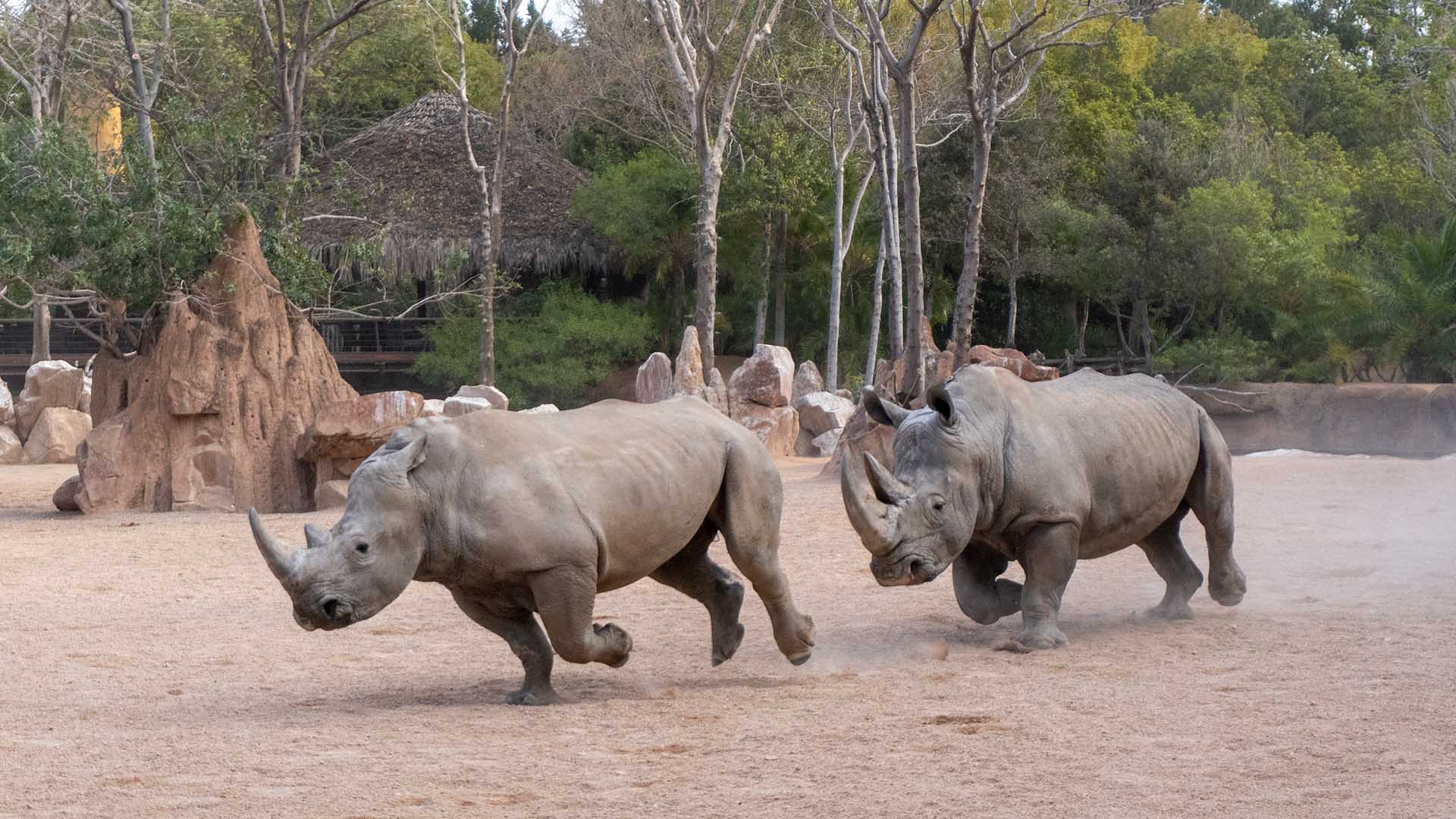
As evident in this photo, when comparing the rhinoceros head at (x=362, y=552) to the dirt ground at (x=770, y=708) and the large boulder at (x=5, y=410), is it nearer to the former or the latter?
the dirt ground at (x=770, y=708)

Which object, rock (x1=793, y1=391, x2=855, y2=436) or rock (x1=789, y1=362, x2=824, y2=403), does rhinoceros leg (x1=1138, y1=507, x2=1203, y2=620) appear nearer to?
rock (x1=793, y1=391, x2=855, y2=436)

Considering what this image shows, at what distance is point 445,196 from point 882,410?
24705mm

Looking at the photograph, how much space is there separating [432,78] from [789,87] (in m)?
11.4

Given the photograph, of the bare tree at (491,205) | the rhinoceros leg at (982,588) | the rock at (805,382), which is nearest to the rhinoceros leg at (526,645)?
the rhinoceros leg at (982,588)

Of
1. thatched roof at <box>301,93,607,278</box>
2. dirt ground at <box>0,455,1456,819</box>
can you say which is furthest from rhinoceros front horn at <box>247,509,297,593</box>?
thatched roof at <box>301,93,607,278</box>

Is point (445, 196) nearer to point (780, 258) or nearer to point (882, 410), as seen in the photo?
point (780, 258)

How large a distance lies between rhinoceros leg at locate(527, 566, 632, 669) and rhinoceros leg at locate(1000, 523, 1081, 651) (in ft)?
6.86

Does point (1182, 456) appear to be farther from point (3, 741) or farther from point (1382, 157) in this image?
point (1382, 157)

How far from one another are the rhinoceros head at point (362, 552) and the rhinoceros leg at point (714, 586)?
1.34 m

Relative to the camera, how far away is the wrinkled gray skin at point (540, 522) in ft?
18.6

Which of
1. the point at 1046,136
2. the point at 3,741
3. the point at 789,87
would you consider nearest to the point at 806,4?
the point at 789,87

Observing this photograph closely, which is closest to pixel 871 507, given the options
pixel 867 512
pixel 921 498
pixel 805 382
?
pixel 867 512

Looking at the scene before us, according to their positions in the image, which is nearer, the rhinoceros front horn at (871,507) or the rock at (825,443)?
the rhinoceros front horn at (871,507)

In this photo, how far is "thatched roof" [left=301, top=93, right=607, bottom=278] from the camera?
29.7 meters
